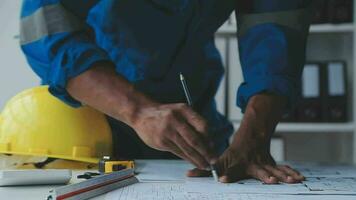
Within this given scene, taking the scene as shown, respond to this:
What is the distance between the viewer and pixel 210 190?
73 centimetres

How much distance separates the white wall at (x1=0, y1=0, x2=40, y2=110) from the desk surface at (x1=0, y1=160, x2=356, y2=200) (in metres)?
1.80

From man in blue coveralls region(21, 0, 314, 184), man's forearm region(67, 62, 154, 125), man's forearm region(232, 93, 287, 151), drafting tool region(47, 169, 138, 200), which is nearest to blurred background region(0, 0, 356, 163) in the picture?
man in blue coveralls region(21, 0, 314, 184)

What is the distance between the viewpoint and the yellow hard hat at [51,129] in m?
1.02

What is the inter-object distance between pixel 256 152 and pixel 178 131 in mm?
213

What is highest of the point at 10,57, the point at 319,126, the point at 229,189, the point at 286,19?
the point at 10,57

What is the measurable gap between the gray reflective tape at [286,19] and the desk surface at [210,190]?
397mm

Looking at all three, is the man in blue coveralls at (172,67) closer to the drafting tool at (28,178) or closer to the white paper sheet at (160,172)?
the white paper sheet at (160,172)

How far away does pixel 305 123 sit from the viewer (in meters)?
2.27

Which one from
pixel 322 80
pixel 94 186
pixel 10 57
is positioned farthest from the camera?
pixel 10 57

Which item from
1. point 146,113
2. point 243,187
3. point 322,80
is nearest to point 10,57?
point 322,80

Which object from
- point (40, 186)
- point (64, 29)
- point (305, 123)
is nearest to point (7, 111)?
point (64, 29)

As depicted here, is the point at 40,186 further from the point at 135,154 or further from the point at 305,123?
the point at 305,123

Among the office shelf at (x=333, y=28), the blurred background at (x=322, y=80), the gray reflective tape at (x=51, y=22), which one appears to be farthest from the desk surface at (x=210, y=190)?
the office shelf at (x=333, y=28)

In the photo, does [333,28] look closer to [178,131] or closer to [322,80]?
[322,80]
